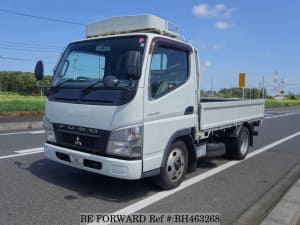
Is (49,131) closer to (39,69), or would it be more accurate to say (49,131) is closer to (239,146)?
(39,69)

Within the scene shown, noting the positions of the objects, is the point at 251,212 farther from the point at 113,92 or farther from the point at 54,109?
the point at 54,109

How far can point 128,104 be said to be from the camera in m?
3.69

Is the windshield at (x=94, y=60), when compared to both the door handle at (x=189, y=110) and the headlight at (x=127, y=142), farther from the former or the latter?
the door handle at (x=189, y=110)

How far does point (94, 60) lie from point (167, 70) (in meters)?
1.22

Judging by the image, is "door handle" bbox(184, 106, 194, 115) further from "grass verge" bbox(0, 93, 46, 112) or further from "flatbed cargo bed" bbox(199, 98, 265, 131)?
"grass verge" bbox(0, 93, 46, 112)

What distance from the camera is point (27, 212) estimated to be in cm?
364

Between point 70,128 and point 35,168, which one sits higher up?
point 70,128

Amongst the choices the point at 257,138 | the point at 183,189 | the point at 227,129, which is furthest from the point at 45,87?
the point at 257,138

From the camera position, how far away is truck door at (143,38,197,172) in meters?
3.91

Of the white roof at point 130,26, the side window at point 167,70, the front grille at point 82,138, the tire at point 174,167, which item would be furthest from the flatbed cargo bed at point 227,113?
the front grille at point 82,138

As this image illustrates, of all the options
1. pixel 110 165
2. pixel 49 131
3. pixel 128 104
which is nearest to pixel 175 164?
pixel 110 165

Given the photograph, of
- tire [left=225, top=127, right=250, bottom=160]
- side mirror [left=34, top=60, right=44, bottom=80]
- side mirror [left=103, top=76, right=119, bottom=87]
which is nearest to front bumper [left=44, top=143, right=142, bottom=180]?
side mirror [left=103, top=76, right=119, bottom=87]

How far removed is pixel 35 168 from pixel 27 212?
7.06ft

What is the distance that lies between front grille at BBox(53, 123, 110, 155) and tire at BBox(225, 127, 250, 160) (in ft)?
12.4
